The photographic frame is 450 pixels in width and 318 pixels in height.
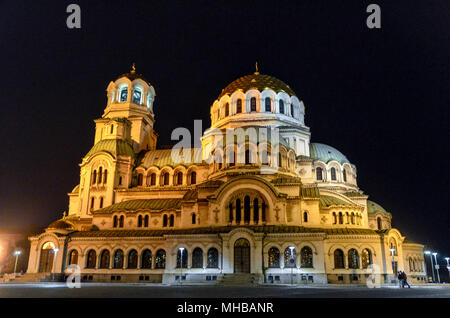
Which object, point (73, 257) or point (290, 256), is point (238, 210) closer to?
point (290, 256)

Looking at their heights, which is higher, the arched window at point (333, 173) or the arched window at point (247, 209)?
the arched window at point (333, 173)

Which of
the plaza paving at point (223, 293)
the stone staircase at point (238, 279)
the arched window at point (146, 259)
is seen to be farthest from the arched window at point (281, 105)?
the plaza paving at point (223, 293)

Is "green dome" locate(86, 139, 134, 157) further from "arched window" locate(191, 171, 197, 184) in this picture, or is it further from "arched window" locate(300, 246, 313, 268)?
"arched window" locate(300, 246, 313, 268)

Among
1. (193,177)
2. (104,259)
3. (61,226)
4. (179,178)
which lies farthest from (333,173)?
(61,226)

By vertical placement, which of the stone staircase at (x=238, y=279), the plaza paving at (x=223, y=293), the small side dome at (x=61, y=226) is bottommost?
the plaza paving at (x=223, y=293)

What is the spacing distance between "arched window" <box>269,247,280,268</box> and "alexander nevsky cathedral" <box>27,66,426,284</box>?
88mm

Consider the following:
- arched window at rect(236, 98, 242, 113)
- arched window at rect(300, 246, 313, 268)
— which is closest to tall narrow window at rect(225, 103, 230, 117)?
arched window at rect(236, 98, 242, 113)

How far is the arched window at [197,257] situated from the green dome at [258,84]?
72.7 feet

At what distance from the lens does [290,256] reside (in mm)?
33781

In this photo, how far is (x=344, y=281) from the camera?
111 feet

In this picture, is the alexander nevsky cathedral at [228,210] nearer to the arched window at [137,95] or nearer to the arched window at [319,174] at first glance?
the arched window at [319,174]

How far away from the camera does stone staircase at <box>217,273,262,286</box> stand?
1232 inches

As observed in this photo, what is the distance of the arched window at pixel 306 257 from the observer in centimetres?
3375
